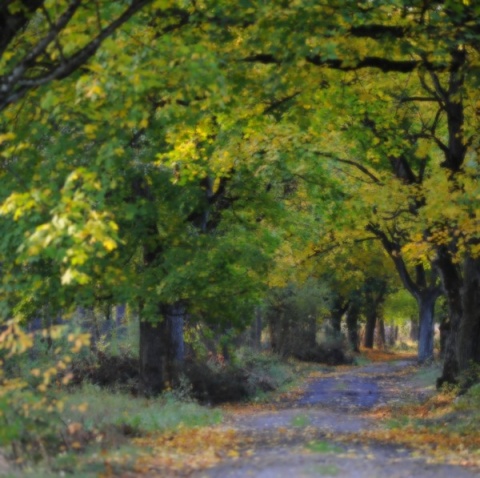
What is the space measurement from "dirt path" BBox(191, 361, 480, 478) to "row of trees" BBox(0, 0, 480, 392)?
296 centimetres

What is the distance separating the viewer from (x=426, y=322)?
1617 inches

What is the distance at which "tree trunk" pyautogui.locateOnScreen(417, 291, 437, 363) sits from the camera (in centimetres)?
4009

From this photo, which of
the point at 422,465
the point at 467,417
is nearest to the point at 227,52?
the point at 422,465

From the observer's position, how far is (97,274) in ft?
58.2

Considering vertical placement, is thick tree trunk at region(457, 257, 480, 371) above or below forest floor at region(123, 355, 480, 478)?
above

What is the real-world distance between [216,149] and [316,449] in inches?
360

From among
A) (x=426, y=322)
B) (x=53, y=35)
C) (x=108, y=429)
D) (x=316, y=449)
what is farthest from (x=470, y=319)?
(x=426, y=322)

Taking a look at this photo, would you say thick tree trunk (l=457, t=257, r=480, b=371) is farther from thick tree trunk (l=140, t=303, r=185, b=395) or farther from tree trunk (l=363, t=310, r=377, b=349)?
tree trunk (l=363, t=310, r=377, b=349)

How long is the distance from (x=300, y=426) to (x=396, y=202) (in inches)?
321

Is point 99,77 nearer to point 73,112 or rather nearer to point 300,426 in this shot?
point 73,112

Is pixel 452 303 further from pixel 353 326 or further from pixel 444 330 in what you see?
pixel 353 326

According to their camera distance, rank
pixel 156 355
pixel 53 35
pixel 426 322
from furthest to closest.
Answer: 1. pixel 426 322
2. pixel 156 355
3. pixel 53 35

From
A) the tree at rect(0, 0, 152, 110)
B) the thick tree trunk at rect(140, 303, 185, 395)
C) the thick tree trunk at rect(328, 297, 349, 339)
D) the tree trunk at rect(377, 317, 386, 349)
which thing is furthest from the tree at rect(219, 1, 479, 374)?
the tree trunk at rect(377, 317, 386, 349)

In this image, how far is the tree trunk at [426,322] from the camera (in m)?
40.1
